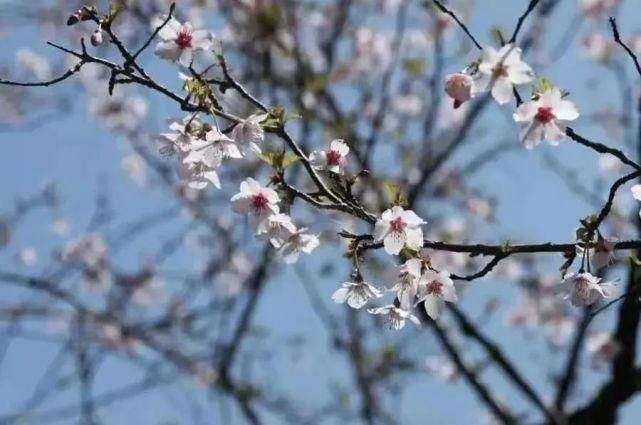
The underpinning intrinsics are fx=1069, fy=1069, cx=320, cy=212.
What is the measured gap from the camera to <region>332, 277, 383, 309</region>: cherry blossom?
2289 mm

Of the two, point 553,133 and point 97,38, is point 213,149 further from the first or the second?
point 553,133

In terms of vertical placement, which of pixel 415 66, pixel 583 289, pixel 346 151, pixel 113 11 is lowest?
pixel 583 289

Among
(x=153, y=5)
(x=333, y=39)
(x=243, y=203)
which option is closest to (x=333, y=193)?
(x=243, y=203)

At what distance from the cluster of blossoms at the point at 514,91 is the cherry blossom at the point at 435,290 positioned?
0.33m

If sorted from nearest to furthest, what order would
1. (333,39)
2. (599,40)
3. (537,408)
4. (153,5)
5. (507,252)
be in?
(507,252) → (537,408) → (153,5) → (333,39) → (599,40)

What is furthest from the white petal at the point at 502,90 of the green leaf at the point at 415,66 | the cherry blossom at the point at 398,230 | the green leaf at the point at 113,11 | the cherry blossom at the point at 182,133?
the green leaf at the point at 415,66

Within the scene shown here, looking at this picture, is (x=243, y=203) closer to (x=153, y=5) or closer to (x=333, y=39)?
(x=153, y=5)

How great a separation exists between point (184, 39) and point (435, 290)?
30.2 inches

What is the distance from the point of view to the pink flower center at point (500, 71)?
201 centimetres

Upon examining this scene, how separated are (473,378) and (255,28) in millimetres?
2687

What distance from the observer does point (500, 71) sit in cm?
201

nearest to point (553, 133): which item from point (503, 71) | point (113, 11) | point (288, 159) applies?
point (503, 71)

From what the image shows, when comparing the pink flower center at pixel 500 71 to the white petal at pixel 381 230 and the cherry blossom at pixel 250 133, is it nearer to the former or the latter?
the white petal at pixel 381 230

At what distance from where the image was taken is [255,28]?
→ 669 centimetres
